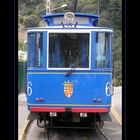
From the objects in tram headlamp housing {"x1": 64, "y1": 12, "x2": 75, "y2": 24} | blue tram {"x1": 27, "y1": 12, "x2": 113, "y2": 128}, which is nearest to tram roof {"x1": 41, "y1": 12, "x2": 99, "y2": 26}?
blue tram {"x1": 27, "y1": 12, "x2": 113, "y2": 128}

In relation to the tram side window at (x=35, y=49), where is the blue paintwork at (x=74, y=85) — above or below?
below

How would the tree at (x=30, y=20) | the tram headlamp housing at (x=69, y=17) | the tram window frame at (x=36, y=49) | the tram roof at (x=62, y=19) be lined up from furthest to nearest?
the tram window frame at (x=36, y=49) < the tram roof at (x=62, y=19) < the tram headlamp housing at (x=69, y=17) < the tree at (x=30, y=20)

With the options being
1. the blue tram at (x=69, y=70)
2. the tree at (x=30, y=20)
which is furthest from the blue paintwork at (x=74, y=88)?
the tree at (x=30, y=20)

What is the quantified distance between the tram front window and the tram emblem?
240 millimetres

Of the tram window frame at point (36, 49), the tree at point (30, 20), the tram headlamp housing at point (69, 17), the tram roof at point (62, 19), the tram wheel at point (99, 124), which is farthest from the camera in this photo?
the tram wheel at point (99, 124)

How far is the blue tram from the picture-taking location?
518 centimetres

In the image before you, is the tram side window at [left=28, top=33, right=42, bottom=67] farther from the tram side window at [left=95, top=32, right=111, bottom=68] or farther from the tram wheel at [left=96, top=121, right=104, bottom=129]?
the tram wheel at [left=96, top=121, right=104, bottom=129]

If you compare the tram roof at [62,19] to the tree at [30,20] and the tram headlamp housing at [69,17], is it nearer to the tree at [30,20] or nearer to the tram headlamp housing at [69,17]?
the tram headlamp housing at [69,17]

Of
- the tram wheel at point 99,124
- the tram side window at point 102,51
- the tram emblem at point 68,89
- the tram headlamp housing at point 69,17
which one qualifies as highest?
the tram headlamp housing at point 69,17

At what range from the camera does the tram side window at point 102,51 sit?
5191 mm

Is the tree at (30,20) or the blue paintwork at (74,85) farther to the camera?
the blue paintwork at (74,85)

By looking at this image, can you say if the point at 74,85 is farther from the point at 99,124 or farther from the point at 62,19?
the point at 62,19
